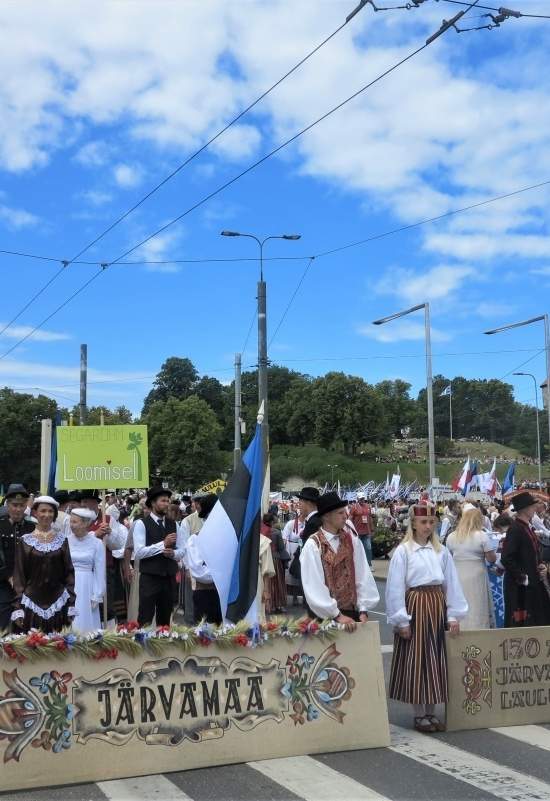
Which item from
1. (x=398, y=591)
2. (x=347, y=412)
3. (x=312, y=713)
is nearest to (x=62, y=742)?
(x=312, y=713)

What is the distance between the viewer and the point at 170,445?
79.9 metres

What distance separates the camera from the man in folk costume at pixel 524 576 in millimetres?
8266

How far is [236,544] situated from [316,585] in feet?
2.45

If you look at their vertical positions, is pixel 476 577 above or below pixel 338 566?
below

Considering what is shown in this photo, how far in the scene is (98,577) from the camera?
8.23 meters

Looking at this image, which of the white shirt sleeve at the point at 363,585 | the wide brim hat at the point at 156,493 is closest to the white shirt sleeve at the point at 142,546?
the wide brim hat at the point at 156,493

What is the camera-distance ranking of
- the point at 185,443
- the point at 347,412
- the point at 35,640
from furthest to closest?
the point at 347,412 → the point at 185,443 → the point at 35,640

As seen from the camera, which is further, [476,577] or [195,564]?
[476,577]

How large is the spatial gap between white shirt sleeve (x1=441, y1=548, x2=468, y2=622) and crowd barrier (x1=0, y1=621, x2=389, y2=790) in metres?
0.74

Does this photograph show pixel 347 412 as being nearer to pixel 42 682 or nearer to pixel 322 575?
pixel 322 575

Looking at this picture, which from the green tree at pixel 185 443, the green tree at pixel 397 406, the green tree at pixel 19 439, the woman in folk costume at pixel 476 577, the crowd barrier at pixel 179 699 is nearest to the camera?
the crowd barrier at pixel 179 699

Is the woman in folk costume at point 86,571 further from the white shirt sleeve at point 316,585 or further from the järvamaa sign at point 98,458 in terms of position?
the white shirt sleeve at point 316,585

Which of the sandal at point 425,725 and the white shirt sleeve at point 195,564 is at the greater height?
the white shirt sleeve at point 195,564

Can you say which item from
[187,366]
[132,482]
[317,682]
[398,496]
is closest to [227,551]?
[317,682]
